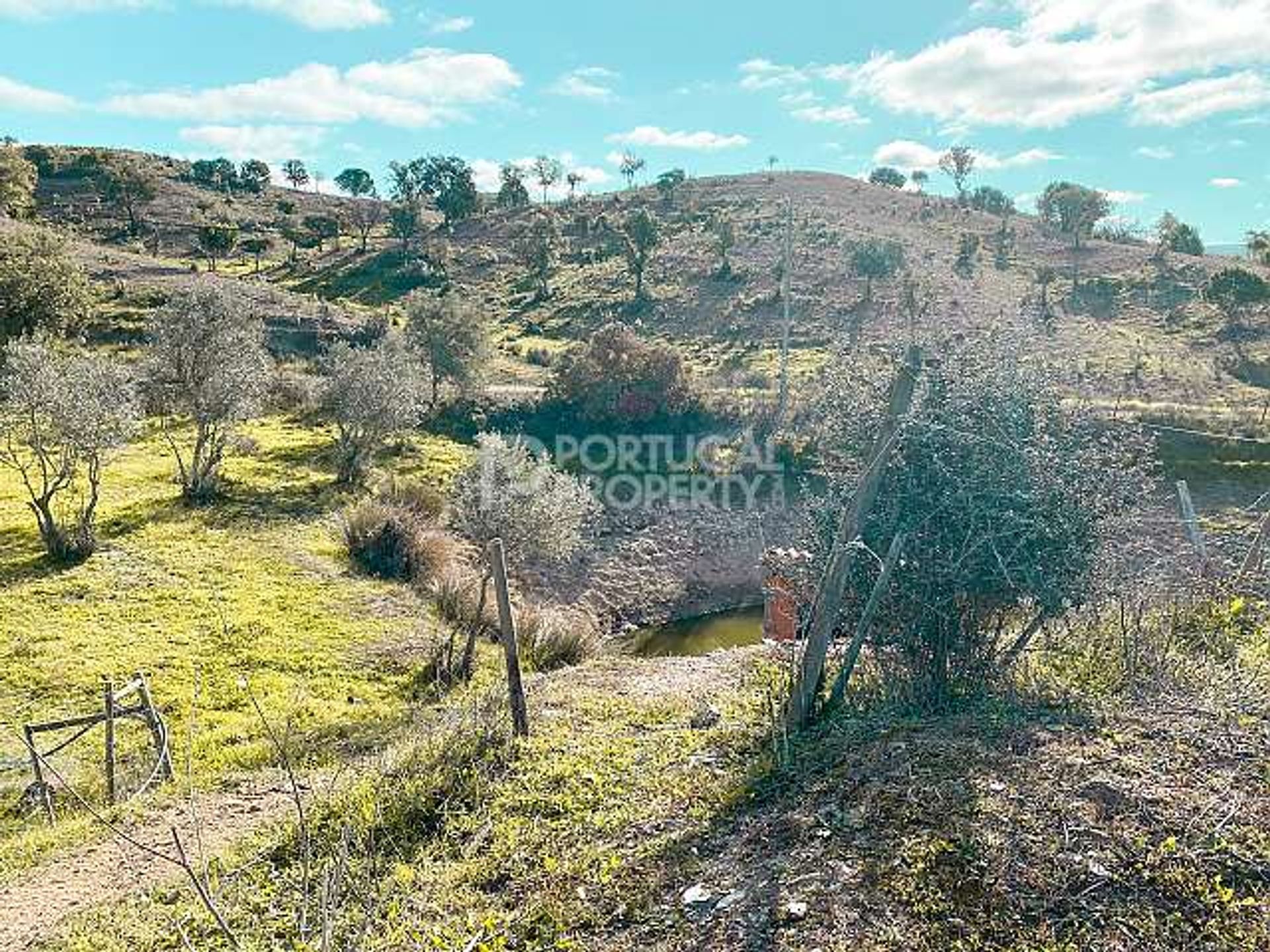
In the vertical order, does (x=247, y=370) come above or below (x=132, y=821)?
above

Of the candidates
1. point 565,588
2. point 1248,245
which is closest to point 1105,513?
point 565,588

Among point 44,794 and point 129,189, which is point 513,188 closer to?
point 129,189

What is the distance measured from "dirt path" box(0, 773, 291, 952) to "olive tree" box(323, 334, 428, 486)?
14.7 m

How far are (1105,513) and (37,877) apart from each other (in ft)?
34.0

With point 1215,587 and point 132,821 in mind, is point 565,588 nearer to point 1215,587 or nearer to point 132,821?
point 132,821

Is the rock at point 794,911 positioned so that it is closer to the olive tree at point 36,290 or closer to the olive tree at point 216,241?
the olive tree at point 36,290

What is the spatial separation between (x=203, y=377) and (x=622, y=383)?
47.5 feet

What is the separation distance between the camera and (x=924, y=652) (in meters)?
7.43

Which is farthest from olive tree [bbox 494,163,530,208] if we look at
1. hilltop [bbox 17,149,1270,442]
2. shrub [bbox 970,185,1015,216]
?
shrub [bbox 970,185,1015,216]

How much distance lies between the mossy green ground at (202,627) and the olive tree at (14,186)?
37.6 metres

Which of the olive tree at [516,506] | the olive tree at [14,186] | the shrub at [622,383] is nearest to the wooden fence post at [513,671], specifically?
the olive tree at [516,506]

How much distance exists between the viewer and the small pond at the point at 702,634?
→ 19.6 metres

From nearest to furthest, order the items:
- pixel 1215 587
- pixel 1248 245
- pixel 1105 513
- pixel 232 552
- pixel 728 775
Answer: pixel 728 775, pixel 1105 513, pixel 1215 587, pixel 232 552, pixel 1248 245
